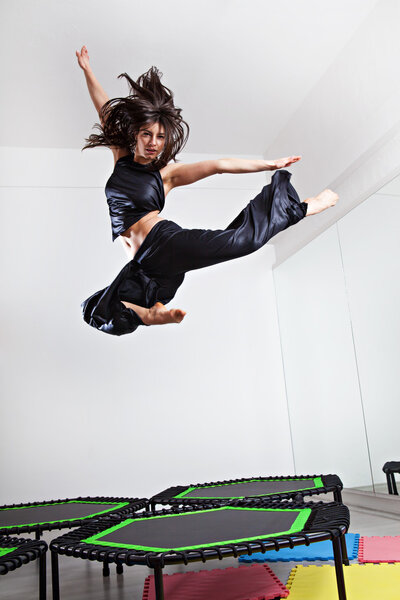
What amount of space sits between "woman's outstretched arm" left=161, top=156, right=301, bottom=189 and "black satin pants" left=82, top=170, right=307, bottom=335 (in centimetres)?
10

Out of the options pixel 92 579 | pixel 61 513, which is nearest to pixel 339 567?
pixel 92 579

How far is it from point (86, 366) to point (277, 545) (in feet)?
11.9

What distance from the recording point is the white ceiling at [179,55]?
3787mm

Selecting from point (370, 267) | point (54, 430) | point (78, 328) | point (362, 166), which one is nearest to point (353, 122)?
point (362, 166)

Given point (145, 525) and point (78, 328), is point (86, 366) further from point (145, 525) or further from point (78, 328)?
point (145, 525)

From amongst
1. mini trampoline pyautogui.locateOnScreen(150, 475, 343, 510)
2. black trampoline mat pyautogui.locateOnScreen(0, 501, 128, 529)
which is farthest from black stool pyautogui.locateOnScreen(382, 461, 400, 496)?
black trampoline mat pyautogui.locateOnScreen(0, 501, 128, 529)

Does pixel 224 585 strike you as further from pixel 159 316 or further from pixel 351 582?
pixel 159 316

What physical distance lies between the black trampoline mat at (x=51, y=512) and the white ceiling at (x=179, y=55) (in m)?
3.21

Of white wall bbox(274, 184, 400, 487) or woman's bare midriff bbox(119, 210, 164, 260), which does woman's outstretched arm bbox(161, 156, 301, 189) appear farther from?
white wall bbox(274, 184, 400, 487)

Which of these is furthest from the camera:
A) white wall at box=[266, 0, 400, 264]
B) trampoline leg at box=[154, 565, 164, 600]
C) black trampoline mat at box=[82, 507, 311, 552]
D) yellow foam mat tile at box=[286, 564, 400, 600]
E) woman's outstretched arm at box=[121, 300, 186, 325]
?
white wall at box=[266, 0, 400, 264]

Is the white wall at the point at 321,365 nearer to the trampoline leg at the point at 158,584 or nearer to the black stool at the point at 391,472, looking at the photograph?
the black stool at the point at 391,472

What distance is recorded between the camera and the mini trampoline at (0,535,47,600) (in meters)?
1.84

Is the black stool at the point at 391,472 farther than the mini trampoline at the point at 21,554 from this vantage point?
Yes

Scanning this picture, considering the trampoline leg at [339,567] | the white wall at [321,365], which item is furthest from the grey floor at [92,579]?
the white wall at [321,365]
